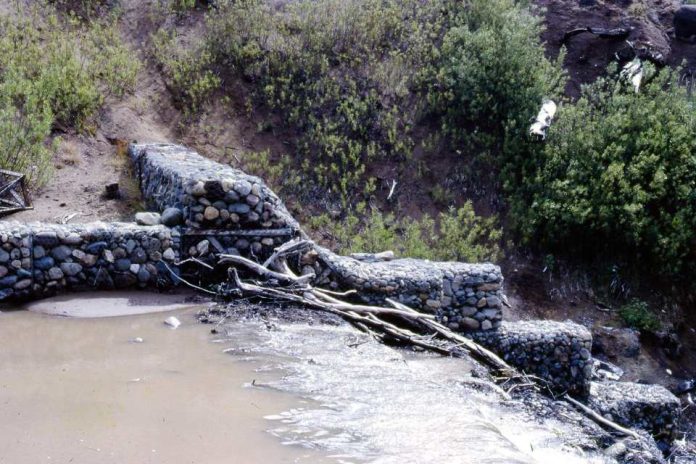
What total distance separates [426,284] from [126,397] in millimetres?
3938

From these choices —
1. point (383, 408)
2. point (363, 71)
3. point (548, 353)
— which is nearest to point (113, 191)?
point (548, 353)

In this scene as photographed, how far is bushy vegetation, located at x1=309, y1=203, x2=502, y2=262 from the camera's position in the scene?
1206 centimetres

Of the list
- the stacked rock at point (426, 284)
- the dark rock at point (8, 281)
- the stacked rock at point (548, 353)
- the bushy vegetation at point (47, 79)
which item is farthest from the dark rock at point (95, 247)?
the stacked rock at point (548, 353)

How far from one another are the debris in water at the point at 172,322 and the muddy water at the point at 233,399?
0.12m

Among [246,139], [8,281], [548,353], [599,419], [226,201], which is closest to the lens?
[8,281]

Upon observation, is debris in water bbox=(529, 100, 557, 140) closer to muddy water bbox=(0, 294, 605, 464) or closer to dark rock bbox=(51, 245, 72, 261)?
muddy water bbox=(0, 294, 605, 464)

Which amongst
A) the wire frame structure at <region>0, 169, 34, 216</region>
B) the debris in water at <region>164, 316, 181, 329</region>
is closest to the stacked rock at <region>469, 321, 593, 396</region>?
the debris in water at <region>164, 316, 181, 329</region>

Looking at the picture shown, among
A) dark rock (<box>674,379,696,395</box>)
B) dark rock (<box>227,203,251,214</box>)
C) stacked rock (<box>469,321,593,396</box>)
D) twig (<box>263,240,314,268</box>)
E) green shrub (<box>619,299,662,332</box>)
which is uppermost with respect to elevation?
dark rock (<box>227,203,251,214</box>)

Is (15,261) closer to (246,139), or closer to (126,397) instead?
(126,397)

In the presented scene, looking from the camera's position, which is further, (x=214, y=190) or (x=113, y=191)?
(x=113, y=191)

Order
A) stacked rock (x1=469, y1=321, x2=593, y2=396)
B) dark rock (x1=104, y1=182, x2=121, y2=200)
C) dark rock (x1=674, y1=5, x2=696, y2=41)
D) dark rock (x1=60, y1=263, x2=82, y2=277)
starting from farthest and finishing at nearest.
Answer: dark rock (x1=674, y1=5, x2=696, y2=41) < dark rock (x1=104, y1=182, x2=121, y2=200) < stacked rock (x1=469, y1=321, x2=593, y2=396) < dark rock (x1=60, y1=263, x2=82, y2=277)

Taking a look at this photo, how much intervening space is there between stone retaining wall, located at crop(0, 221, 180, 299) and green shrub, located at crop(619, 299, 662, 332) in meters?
8.49

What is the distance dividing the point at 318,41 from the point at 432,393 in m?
11.5

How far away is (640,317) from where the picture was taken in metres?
12.8
